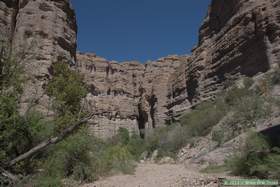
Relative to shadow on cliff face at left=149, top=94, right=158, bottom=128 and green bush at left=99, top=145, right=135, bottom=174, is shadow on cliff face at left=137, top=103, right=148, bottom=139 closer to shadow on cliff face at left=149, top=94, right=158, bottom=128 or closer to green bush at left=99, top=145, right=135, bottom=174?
shadow on cliff face at left=149, top=94, right=158, bottom=128

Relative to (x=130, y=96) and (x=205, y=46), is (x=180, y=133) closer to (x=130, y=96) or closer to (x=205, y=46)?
(x=205, y=46)

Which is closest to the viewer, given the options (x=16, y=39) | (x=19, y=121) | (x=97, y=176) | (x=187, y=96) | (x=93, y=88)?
(x=19, y=121)

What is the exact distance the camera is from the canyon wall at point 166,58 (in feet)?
68.2

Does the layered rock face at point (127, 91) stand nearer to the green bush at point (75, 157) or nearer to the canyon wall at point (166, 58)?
the canyon wall at point (166, 58)

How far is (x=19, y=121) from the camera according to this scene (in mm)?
6730

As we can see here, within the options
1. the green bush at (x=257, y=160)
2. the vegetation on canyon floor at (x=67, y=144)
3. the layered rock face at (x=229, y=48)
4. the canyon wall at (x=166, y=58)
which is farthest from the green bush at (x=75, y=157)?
the layered rock face at (x=229, y=48)

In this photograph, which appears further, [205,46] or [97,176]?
[205,46]

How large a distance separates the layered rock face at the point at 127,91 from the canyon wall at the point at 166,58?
6.3 inches

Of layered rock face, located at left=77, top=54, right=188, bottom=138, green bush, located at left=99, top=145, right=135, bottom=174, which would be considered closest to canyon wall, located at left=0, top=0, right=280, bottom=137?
layered rock face, located at left=77, top=54, right=188, bottom=138

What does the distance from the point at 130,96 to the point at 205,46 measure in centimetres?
2319

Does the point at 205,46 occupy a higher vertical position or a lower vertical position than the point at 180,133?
higher

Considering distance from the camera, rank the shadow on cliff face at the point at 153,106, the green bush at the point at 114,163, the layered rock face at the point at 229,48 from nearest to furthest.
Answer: the green bush at the point at 114,163 < the layered rock face at the point at 229,48 < the shadow on cliff face at the point at 153,106

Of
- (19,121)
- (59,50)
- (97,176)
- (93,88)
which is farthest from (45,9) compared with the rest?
(93,88)

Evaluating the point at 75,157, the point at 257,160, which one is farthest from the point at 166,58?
the point at 257,160
